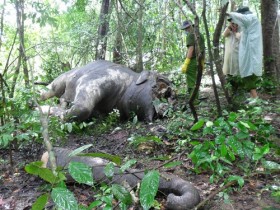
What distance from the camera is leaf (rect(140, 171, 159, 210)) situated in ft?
5.71

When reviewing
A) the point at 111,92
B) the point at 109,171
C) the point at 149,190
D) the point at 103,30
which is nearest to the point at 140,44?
the point at 103,30

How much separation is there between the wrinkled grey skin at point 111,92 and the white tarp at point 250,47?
4.40ft

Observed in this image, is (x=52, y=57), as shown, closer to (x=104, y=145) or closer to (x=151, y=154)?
(x=104, y=145)

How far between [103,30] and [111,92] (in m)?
3.41

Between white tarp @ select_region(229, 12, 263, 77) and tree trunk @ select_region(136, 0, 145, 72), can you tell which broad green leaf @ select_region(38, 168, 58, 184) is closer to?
white tarp @ select_region(229, 12, 263, 77)

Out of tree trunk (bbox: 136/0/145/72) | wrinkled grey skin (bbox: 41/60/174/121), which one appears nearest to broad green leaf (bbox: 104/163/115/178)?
wrinkled grey skin (bbox: 41/60/174/121)

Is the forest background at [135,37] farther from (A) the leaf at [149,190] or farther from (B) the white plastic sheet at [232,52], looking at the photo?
(A) the leaf at [149,190]

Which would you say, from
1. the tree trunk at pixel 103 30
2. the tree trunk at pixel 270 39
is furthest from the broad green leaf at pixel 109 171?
the tree trunk at pixel 103 30

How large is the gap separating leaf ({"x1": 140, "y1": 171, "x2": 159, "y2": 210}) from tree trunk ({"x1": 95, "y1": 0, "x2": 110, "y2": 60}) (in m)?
7.43

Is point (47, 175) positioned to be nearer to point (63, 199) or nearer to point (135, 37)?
point (63, 199)

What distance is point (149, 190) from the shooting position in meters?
1.77

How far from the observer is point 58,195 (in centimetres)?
155

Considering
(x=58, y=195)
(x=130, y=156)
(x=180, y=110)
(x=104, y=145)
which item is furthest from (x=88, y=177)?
(x=180, y=110)

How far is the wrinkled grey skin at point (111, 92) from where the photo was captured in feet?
20.4
